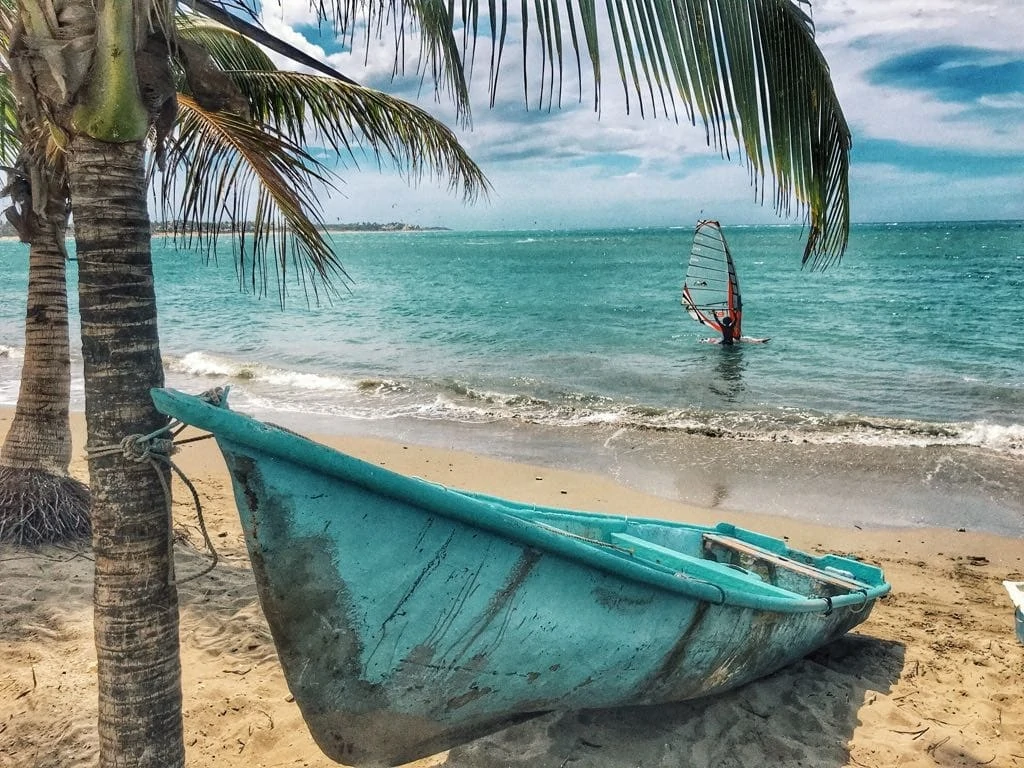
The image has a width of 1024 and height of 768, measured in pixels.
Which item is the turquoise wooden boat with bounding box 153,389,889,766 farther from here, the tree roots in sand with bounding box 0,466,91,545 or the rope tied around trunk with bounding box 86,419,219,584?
the tree roots in sand with bounding box 0,466,91,545

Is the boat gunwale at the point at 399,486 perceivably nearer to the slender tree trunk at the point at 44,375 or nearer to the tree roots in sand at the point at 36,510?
the slender tree trunk at the point at 44,375

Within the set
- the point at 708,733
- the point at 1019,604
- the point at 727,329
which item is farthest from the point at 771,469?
the point at 727,329

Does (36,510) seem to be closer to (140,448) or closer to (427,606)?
(140,448)

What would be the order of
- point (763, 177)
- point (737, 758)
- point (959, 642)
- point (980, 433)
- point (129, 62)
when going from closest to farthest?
point (129, 62) → point (763, 177) → point (737, 758) → point (959, 642) → point (980, 433)

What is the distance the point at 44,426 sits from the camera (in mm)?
4945

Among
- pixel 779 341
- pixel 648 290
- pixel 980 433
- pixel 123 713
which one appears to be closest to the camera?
pixel 123 713

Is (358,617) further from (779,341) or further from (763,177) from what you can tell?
(779,341)

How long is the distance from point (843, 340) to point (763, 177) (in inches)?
814

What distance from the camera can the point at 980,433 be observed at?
10.5 meters

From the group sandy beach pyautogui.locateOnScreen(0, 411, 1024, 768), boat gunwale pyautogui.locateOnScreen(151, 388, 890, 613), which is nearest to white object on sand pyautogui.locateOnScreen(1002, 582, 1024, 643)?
sandy beach pyautogui.locateOnScreen(0, 411, 1024, 768)

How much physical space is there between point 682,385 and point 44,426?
38.9ft

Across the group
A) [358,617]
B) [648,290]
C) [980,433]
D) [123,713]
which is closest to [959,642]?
[358,617]

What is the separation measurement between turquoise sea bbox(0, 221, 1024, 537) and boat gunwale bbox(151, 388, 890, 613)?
1.36 m

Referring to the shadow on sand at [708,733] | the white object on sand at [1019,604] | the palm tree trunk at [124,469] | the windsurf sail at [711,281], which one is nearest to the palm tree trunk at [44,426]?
the palm tree trunk at [124,469]
